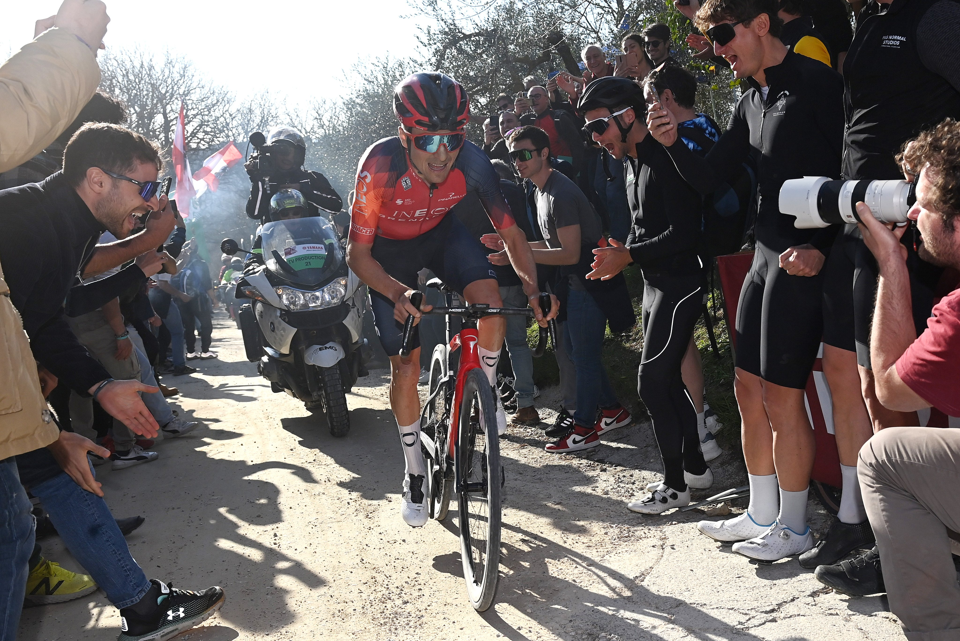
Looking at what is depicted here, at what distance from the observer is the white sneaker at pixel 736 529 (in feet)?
11.9

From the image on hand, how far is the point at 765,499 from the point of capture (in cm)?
366

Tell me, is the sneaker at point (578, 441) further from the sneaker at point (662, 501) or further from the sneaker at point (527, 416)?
the sneaker at point (662, 501)

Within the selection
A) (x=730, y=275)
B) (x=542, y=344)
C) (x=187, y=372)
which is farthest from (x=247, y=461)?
(x=187, y=372)

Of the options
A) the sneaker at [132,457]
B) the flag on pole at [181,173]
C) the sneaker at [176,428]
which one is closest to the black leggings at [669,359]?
the sneaker at [132,457]

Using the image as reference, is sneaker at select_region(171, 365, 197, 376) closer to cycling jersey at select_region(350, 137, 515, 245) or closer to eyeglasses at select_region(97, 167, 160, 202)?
cycling jersey at select_region(350, 137, 515, 245)

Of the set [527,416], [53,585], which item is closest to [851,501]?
[527,416]

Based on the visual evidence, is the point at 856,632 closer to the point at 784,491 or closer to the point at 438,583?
the point at 784,491

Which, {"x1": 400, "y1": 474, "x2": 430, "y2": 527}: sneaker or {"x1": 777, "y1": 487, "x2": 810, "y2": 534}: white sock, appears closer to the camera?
{"x1": 777, "y1": 487, "x2": 810, "y2": 534}: white sock

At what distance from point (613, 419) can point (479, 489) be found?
8.57ft

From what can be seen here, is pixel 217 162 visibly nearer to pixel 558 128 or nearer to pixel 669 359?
pixel 558 128

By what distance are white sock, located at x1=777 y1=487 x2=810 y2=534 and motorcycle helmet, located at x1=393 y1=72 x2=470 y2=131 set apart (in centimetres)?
239

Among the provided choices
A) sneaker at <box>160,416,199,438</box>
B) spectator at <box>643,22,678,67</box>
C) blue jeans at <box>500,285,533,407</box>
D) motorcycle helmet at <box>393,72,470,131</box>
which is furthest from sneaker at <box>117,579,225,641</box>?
spectator at <box>643,22,678,67</box>

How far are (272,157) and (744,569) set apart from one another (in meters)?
6.99

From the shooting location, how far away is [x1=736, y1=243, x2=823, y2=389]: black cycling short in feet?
10.6
